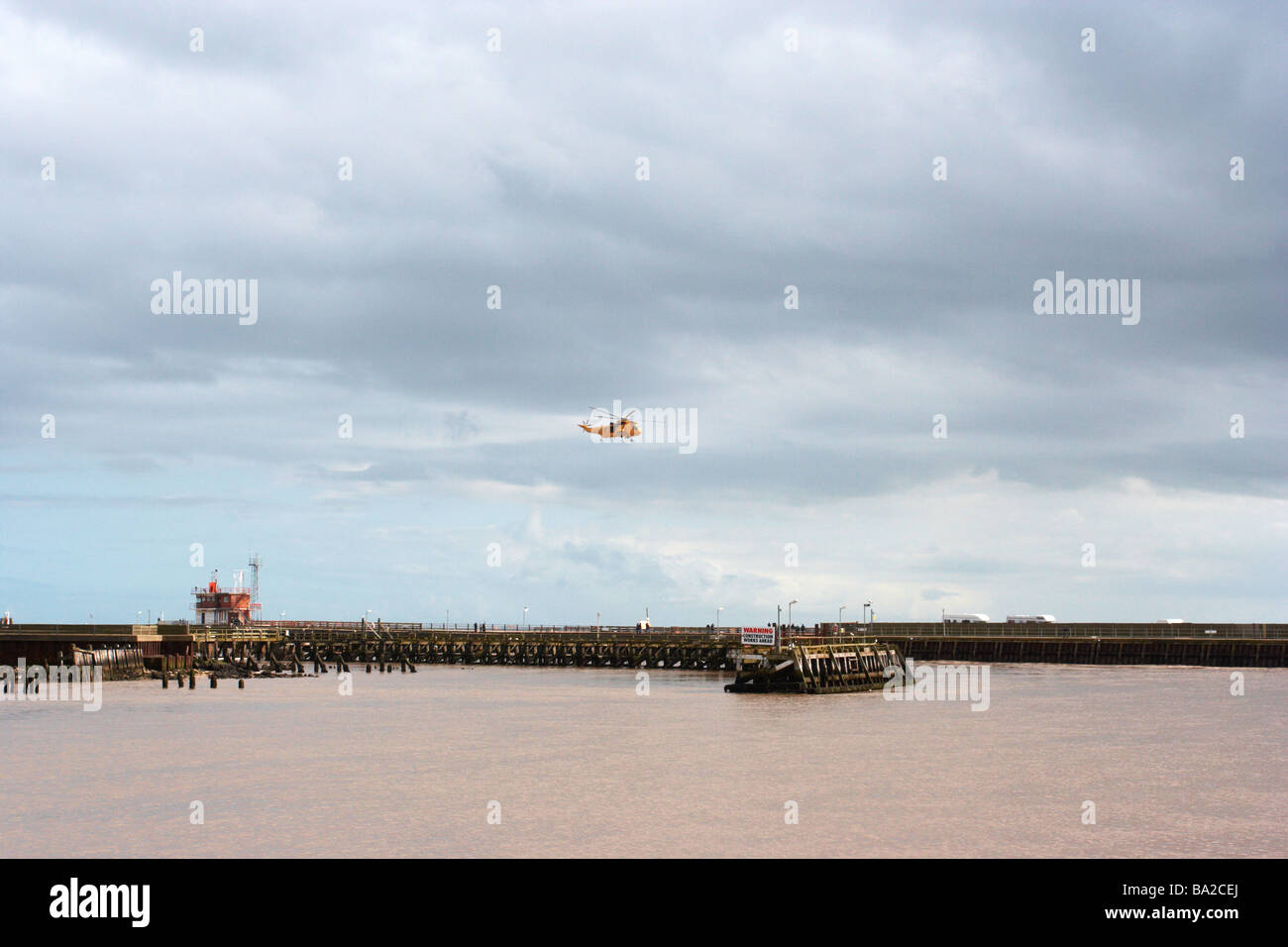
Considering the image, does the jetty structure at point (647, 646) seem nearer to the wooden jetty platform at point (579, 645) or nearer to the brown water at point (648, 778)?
the wooden jetty platform at point (579, 645)

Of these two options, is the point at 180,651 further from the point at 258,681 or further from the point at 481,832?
the point at 481,832

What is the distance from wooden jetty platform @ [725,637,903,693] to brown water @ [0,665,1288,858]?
561 centimetres

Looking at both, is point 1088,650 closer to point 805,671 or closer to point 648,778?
point 805,671

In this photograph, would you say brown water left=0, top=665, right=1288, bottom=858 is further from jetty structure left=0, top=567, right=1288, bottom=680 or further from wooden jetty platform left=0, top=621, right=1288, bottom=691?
wooden jetty platform left=0, top=621, right=1288, bottom=691

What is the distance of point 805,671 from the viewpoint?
9131 cm

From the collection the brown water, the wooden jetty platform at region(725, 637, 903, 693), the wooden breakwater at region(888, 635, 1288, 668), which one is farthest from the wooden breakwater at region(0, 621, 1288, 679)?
the brown water

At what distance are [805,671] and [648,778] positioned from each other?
45483 millimetres

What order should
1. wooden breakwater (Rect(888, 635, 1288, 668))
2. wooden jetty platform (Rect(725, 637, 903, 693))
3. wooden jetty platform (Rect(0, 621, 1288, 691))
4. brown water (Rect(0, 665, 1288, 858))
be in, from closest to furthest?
brown water (Rect(0, 665, 1288, 858))
wooden jetty platform (Rect(725, 637, 903, 693))
wooden jetty platform (Rect(0, 621, 1288, 691))
wooden breakwater (Rect(888, 635, 1288, 668))

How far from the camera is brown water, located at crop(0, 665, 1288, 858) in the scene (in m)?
35.8

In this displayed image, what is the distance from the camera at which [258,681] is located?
4409 inches

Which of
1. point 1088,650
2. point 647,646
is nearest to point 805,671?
point 647,646
